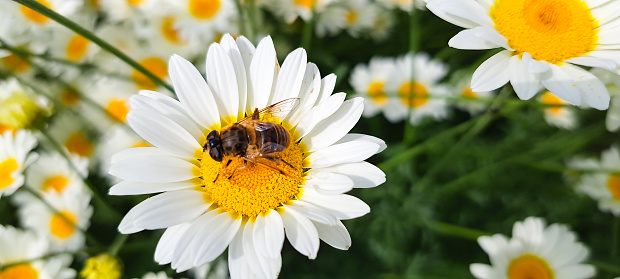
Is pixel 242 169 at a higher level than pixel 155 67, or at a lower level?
lower

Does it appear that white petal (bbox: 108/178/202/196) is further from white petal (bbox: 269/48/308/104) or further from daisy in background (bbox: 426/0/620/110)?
daisy in background (bbox: 426/0/620/110)

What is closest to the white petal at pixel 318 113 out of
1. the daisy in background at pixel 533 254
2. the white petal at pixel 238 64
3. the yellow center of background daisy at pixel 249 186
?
the yellow center of background daisy at pixel 249 186

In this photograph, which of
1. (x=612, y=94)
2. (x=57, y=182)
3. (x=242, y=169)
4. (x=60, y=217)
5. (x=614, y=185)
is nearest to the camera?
(x=242, y=169)

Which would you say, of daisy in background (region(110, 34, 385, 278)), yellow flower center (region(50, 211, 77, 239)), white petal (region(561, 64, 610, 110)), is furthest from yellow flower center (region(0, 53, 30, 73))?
white petal (region(561, 64, 610, 110))

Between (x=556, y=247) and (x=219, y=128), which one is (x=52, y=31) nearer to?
(x=219, y=128)

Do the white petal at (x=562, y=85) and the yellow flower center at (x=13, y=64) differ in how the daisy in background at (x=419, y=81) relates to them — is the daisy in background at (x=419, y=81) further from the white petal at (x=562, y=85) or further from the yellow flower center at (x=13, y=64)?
the yellow flower center at (x=13, y=64)

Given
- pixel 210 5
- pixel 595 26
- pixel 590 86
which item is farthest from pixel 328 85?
pixel 210 5

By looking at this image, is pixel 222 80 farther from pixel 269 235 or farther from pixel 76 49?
pixel 76 49

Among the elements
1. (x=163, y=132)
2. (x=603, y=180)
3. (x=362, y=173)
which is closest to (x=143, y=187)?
(x=163, y=132)
